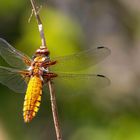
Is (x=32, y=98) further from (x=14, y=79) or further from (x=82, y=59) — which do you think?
(x=82, y=59)

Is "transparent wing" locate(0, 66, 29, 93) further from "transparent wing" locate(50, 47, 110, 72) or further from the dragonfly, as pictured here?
"transparent wing" locate(50, 47, 110, 72)

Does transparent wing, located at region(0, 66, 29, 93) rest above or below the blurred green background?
below

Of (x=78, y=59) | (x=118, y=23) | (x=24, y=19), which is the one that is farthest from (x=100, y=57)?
(x=118, y=23)

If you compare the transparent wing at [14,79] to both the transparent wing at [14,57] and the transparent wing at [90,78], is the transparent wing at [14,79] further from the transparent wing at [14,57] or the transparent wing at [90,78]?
the transparent wing at [90,78]

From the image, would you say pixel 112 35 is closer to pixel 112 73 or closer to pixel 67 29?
pixel 112 73

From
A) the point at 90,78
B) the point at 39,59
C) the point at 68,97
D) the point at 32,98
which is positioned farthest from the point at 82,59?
the point at 68,97

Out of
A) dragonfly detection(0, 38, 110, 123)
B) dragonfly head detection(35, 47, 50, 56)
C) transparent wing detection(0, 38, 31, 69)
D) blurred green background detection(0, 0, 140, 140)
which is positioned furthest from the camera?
blurred green background detection(0, 0, 140, 140)

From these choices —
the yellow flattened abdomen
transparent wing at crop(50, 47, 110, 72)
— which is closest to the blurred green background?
transparent wing at crop(50, 47, 110, 72)

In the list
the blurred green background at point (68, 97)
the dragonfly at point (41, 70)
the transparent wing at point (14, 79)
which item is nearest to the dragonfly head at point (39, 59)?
the dragonfly at point (41, 70)
